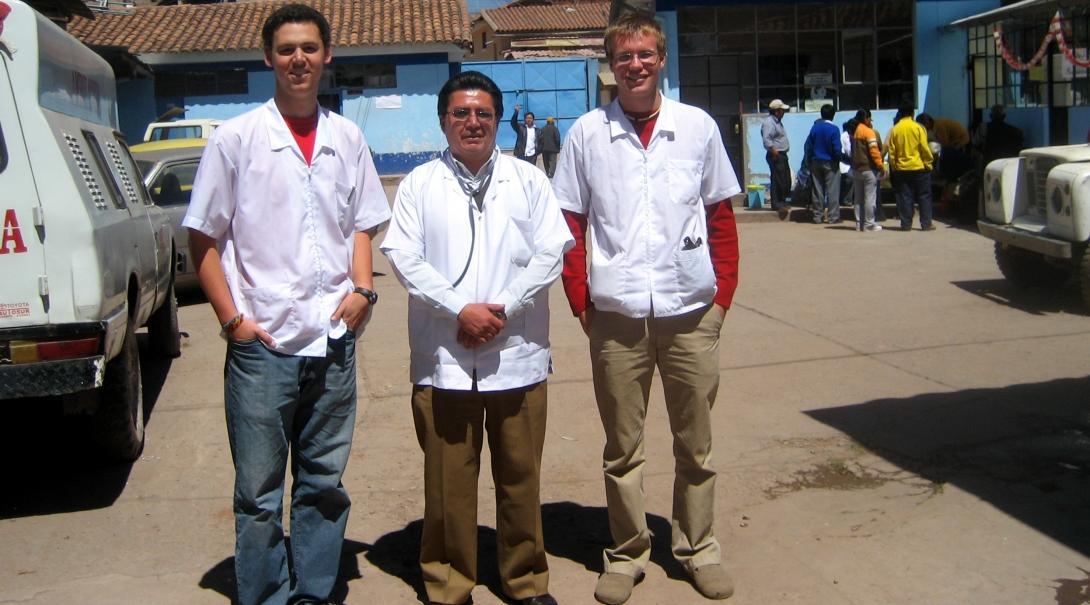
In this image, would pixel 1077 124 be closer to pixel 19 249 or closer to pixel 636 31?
pixel 636 31

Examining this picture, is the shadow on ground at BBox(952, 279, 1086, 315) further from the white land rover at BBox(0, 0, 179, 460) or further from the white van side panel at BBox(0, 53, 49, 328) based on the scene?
the white van side panel at BBox(0, 53, 49, 328)

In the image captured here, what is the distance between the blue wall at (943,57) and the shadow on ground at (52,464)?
1510 cm

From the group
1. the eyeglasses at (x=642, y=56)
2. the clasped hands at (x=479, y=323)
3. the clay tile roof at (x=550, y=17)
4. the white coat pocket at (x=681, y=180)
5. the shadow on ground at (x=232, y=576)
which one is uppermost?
the clay tile roof at (x=550, y=17)

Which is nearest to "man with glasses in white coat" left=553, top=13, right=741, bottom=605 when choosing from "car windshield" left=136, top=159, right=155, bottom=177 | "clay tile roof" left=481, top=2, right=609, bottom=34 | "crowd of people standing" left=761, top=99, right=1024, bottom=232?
"car windshield" left=136, top=159, right=155, bottom=177

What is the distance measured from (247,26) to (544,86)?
8.01 metres

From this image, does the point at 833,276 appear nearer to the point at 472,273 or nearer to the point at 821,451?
the point at 821,451

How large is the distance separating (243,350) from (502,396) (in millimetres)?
843

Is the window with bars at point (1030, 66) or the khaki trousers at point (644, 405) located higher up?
the window with bars at point (1030, 66)

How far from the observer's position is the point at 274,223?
3566 mm

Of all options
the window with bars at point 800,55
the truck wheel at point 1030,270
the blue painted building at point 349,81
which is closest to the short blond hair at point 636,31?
the truck wheel at point 1030,270

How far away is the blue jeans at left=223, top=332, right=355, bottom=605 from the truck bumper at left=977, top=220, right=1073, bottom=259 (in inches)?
266

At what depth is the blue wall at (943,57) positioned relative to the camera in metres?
18.5

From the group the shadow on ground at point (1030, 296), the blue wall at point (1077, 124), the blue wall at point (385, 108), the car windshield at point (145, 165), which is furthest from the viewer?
the blue wall at point (385, 108)

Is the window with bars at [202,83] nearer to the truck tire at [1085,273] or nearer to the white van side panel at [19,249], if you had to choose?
the truck tire at [1085,273]
